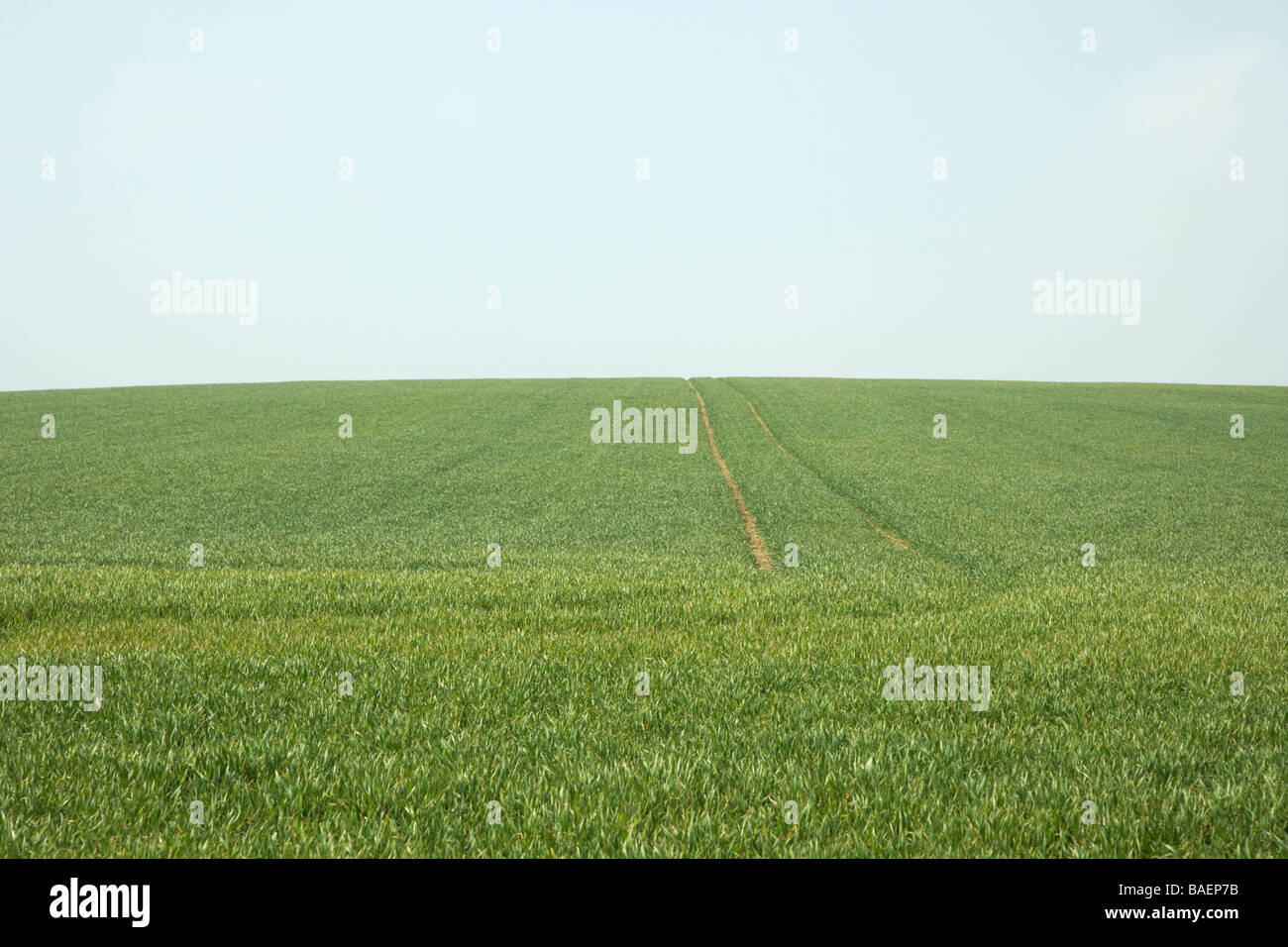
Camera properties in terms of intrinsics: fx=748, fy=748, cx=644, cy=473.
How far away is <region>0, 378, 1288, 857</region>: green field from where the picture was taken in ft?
16.5

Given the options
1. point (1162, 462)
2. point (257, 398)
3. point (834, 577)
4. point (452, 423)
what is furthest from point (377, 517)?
point (257, 398)

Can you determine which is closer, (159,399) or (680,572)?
(680,572)

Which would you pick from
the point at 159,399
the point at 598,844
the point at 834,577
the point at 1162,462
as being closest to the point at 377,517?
the point at 834,577

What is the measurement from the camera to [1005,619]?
10977 mm

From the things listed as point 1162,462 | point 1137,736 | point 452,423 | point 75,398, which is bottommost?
point 1137,736

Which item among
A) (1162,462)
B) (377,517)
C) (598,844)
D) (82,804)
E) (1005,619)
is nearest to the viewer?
(598,844)

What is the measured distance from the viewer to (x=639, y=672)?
26.9 ft

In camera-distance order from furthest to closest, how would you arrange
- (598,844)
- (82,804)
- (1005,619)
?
(1005,619) < (82,804) < (598,844)

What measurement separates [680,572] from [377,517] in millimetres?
12242

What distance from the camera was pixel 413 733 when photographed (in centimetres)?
648

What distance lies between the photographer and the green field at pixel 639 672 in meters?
5.03

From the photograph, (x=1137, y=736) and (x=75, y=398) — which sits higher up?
(x=75, y=398)
